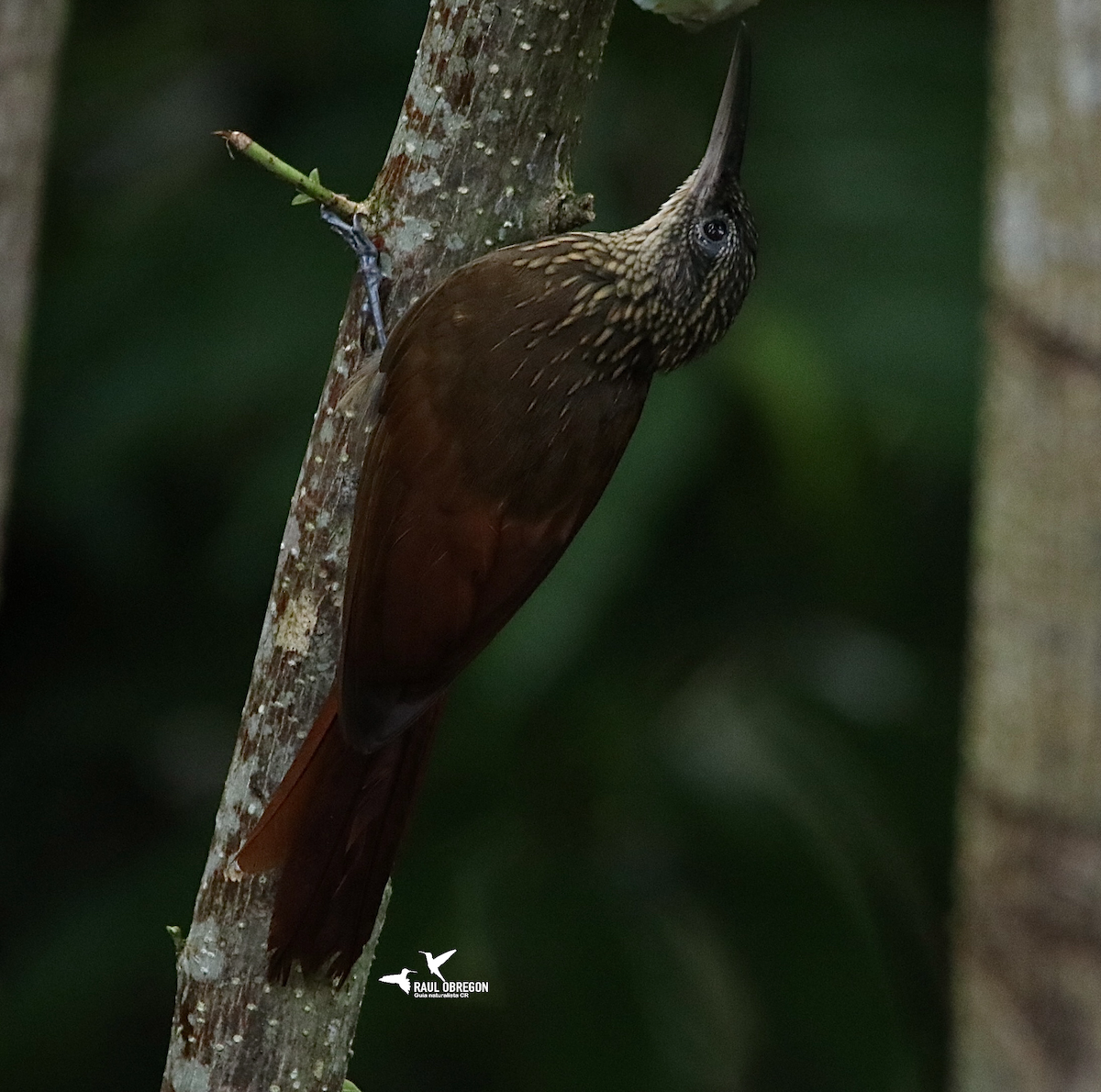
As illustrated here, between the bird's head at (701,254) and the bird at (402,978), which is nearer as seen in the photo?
the bird's head at (701,254)

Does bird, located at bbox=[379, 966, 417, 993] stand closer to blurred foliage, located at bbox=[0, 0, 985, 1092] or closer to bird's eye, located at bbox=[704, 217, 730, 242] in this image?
blurred foliage, located at bbox=[0, 0, 985, 1092]

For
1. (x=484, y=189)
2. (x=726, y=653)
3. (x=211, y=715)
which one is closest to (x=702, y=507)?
(x=726, y=653)

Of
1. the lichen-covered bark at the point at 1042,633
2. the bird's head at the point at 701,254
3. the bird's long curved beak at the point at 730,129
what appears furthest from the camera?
the bird's head at the point at 701,254

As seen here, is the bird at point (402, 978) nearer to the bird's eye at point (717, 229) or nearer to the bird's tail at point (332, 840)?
the bird's tail at point (332, 840)

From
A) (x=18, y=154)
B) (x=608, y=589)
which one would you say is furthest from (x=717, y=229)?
(x=18, y=154)

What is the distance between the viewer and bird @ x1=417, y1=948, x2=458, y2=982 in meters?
2.94

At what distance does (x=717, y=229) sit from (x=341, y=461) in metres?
0.93

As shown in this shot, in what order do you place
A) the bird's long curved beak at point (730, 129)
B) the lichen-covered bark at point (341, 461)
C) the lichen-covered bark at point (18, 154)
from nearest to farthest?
the lichen-covered bark at point (341, 461), the lichen-covered bark at point (18, 154), the bird's long curved beak at point (730, 129)

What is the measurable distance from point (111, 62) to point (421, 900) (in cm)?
173

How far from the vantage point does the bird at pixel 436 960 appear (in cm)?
294

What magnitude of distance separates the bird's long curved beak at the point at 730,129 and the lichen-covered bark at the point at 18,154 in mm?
926

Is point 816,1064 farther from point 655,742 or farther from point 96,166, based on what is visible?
point 96,166

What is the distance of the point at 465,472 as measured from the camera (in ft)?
7.33

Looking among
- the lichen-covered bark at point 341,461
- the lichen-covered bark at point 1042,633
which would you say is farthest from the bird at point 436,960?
the lichen-covered bark at point 1042,633
